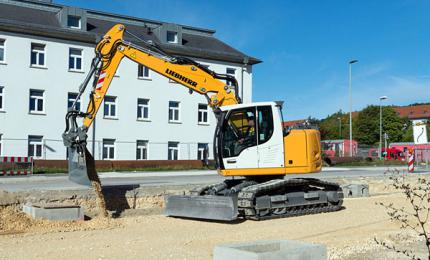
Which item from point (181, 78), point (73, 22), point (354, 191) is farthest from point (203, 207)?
point (73, 22)

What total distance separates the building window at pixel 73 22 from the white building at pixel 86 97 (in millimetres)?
66

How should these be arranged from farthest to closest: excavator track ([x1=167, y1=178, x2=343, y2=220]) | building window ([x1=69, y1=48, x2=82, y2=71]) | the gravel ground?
building window ([x1=69, y1=48, x2=82, y2=71]) < excavator track ([x1=167, y1=178, x2=343, y2=220]) < the gravel ground

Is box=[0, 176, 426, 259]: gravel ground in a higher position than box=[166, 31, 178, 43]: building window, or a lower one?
lower

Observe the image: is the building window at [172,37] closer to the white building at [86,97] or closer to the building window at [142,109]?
the white building at [86,97]

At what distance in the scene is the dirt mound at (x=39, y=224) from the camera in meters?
10.1

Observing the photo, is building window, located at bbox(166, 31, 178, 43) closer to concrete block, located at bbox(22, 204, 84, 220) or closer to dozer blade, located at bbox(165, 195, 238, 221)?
dozer blade, located at bbox(165, 195, 238, 221)

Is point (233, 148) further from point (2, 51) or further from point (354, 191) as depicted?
point (2, 51)

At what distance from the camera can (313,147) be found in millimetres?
11992

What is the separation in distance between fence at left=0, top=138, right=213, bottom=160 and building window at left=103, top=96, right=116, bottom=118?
1.74 meters

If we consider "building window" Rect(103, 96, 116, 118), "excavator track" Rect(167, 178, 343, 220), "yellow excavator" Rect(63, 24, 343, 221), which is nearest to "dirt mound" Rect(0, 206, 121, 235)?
"yellow excavator" Rect(63, 24, 343, 221)

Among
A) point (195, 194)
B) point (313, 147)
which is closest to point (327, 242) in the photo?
point (313, 147)

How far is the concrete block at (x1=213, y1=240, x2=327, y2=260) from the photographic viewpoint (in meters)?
4.74

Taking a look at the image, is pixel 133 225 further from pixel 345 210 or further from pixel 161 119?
pixel 161 119

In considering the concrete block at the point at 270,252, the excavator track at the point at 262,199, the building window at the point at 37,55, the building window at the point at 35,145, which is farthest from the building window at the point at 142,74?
the concrete block at the point at 270,252
